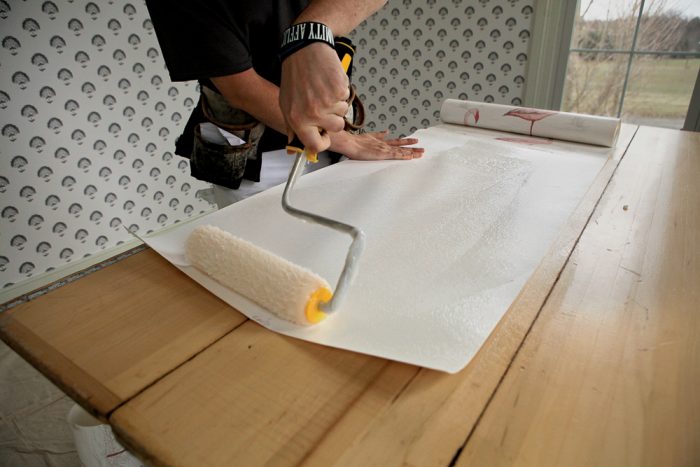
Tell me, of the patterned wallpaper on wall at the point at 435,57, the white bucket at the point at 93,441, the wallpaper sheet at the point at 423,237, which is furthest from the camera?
the patterned wallpaper on wall at the point at 435,57

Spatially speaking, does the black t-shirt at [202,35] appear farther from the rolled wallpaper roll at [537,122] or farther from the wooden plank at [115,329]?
the rolled wallpaper roll at [537,122]

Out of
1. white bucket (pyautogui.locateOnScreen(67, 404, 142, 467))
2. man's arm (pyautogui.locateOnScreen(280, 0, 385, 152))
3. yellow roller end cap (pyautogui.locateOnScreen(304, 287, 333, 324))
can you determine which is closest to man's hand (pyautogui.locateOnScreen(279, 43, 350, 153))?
man's arm (pyautogui.locateOnScreen(280, 0, 385, 152))

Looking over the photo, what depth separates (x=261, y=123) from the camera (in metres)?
1.02

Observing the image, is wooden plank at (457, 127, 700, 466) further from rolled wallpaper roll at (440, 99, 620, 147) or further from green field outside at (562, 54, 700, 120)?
green field outside at (562, 54, 700, 120)

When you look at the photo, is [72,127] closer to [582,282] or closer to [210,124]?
[210,124]

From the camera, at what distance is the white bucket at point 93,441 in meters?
0.77

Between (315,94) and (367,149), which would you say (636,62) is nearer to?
(367,149)

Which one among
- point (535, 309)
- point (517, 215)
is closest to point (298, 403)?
point (535, 309)

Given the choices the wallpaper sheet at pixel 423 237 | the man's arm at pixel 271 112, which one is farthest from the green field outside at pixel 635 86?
the man's arm at pixel 271 112

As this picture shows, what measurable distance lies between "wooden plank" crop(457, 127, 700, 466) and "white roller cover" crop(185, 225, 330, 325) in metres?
0.22

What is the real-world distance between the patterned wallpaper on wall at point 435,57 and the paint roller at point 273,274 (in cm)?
186

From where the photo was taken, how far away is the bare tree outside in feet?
5.88

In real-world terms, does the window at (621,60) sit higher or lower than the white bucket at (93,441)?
higher

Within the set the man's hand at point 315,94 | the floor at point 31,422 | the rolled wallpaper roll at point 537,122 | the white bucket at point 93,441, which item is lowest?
the floor at point 31,422
